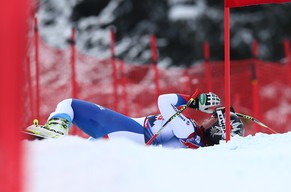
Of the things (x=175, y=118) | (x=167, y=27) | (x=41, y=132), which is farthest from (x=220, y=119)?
(x=167, y=27)

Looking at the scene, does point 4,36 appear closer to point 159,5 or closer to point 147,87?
point 147,87

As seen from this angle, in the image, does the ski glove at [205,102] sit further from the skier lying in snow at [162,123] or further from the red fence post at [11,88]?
the red fence post at [11,88]

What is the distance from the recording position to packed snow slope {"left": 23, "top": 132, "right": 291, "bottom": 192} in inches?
57.5

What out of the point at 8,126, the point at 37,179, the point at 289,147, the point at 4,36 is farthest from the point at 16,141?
the point at 289,147

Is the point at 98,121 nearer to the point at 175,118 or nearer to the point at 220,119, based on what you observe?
the point at 175,118

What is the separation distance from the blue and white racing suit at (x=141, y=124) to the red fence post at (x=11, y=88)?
3.55 m

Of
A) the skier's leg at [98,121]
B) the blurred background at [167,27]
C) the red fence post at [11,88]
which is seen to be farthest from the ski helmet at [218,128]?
the blurred background at [167,27]

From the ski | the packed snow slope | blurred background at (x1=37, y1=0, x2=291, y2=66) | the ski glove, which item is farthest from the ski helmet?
blurred background at (x1=37, y1=0, x2=291, y2=66)

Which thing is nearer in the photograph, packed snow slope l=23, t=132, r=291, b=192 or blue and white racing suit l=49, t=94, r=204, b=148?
A: packed snow slope l=23, t=132, r=291, b=192

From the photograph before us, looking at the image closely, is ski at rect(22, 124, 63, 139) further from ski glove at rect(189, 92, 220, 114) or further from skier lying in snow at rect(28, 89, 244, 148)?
ski glove at rect(189, 92, 220, 114)

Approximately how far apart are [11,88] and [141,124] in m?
4.03

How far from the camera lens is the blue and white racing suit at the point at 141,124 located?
4.54 meters

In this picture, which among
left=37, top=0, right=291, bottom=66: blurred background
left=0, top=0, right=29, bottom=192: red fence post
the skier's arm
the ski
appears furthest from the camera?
left=37, top=0, right=291, bottom=66: blurred background

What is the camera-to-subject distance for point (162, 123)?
4.67 meters
